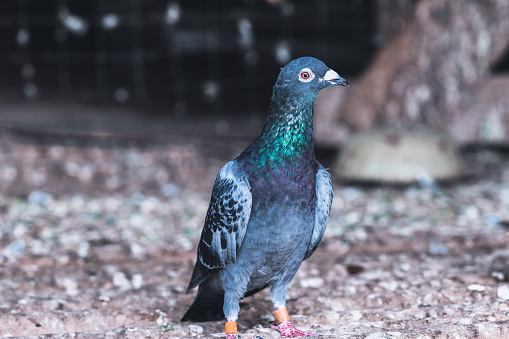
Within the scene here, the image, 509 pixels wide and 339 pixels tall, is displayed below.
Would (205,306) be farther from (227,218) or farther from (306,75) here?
(306,75)

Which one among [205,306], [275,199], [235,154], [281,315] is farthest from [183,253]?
[235,154]

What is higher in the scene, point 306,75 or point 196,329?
point 306,75

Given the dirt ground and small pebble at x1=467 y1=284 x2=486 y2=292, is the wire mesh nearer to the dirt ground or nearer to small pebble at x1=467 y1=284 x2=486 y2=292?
the dirt ground

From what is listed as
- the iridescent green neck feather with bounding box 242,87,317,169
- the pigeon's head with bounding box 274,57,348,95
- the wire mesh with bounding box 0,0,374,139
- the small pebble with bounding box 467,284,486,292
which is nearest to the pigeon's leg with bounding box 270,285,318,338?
the iridescent green neck feather with bounding box 242,87,317,169

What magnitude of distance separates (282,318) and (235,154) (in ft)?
12.1

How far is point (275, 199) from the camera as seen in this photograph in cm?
207

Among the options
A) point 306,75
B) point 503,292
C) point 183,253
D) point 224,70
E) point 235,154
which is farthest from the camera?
point 224,70

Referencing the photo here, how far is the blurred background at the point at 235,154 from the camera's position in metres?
2.63

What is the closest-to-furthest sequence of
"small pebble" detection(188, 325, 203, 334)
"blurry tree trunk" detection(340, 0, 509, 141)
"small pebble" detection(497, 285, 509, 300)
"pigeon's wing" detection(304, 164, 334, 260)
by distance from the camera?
"pigeon's wing" detection(304, 164, 334, 260) < "small pebble" detection(188, 325, 203, 334) < "small pebble" detection(497, 285, 509, 300) < "blurry tree trunk" detection(340, 0, 509, 141)

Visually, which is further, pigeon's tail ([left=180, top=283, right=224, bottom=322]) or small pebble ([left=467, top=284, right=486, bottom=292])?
small pebble ([left=467, top=284, right=486, bottom=292])

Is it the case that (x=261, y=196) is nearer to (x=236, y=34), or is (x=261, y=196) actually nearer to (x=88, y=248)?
(x=88, y=248)

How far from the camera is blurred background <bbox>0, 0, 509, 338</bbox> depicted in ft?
8.62

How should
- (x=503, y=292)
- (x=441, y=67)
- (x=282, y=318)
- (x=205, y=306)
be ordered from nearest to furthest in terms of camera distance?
(x=282, y=318), (x=205, y=306), (x=503, y=292), (x=441, y=67)

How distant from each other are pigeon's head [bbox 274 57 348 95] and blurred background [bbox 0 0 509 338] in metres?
0.79
